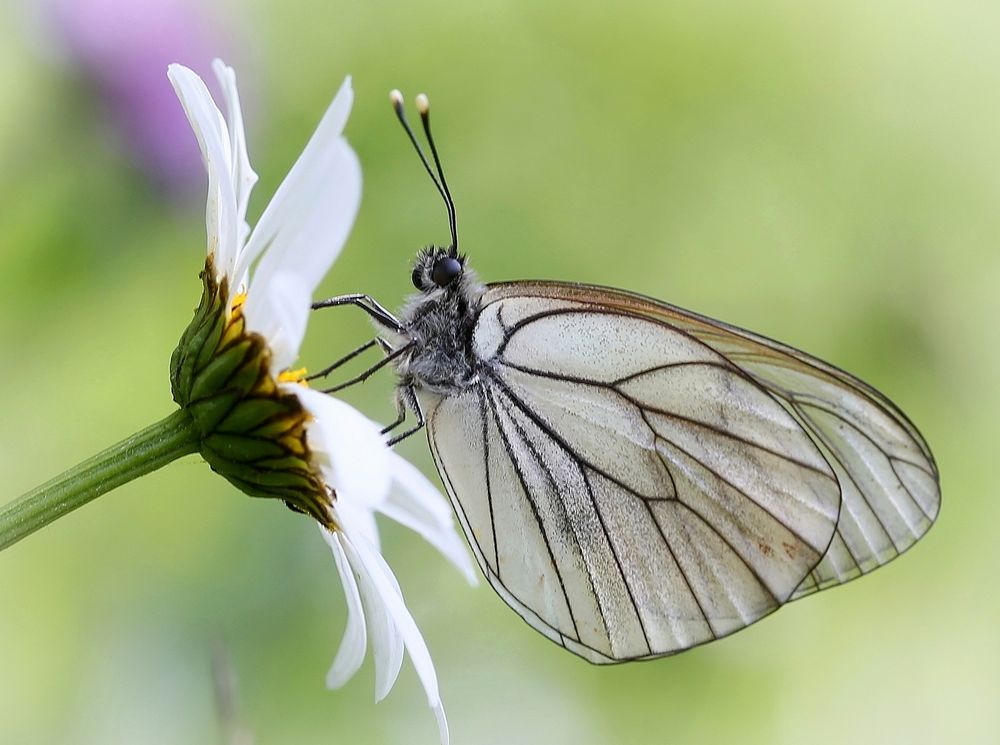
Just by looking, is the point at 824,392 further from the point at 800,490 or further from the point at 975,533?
the point at 975,533

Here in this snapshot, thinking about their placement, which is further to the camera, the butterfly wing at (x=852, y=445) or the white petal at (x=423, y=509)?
the butterfly wing at (x=852, y=445)

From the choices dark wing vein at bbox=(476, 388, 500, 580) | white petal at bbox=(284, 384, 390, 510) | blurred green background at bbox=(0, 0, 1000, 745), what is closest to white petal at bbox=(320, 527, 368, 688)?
white petal at bbox=(284, 384, 390, 510)

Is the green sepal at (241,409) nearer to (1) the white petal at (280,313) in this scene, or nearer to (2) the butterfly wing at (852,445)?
(1) the white petal at (280,313)

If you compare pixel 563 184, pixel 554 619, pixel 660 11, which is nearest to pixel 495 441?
pixel 554 619

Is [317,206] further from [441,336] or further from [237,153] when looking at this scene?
[441,336]

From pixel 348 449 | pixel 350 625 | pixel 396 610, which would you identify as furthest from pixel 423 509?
pixel 350 625

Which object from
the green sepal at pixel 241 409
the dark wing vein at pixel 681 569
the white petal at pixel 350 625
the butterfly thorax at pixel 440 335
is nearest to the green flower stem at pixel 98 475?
the green sepal at pixel 241 409

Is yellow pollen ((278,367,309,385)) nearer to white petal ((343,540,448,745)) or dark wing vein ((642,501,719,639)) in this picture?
white petal ((343,540,448,745))
